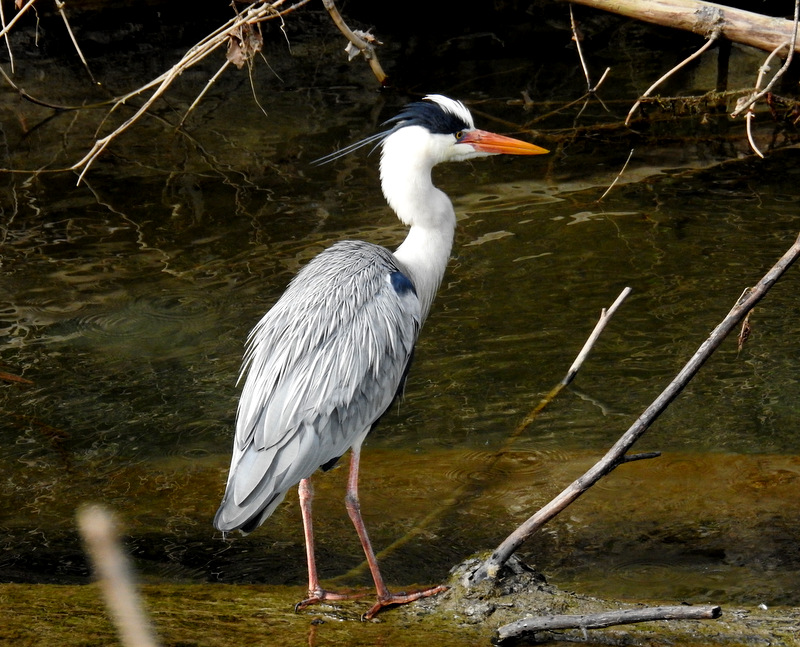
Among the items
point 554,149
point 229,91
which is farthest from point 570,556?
point 229,91

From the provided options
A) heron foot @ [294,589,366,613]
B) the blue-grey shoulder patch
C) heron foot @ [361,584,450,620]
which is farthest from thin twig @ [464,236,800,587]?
the blue-grey shoulder patch

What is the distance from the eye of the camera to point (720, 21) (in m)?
7.69

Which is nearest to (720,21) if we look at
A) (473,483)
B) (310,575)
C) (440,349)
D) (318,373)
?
(440,349)

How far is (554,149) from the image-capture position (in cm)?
896

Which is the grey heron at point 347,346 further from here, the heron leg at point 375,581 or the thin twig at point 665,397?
the thin twig at point 665,397

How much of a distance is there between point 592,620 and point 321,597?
3.63 feet

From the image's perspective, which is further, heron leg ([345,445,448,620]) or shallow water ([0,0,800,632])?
shallow water ([0,0,800,632])

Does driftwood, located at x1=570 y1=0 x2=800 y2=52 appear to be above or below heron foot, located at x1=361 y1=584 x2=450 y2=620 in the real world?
above

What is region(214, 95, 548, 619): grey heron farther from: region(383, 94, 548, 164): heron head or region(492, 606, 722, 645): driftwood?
region(492, 606, 722, 645): driftwood

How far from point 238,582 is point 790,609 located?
211cm

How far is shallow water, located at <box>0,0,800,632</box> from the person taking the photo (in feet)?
13.4

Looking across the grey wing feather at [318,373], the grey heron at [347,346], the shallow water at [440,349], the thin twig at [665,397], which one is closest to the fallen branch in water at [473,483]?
the shallow water at [440,349]

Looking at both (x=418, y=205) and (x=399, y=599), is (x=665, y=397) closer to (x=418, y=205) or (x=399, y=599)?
(x=399, y=599)

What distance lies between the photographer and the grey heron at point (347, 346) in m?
3.56
